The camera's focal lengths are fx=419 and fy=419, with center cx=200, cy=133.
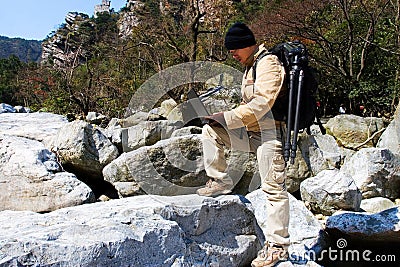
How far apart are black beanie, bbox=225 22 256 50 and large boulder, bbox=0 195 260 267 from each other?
115 cm

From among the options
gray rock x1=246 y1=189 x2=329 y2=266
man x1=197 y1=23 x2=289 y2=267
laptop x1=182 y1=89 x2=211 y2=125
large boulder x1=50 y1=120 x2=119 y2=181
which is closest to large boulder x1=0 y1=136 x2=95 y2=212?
large boulder x1=50 y1=120 x2=119 y2=181

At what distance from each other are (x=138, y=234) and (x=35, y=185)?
7.82ft

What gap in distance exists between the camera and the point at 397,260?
13.2 feet

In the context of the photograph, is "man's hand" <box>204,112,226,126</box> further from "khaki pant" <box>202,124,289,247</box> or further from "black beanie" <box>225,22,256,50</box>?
"black beanie" <box>225,22,256,50</box>

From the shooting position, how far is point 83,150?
524cm

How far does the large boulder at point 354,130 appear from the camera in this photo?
28.2ft

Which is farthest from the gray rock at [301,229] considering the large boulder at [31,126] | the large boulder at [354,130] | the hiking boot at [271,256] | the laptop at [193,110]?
the large boulder at [354,130]

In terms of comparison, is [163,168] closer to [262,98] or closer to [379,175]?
[262,98]

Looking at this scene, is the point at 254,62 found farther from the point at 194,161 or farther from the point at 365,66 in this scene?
the point at 365,66

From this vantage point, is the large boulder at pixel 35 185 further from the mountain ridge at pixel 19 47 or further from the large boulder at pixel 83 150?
the mountain ridge at pixel 19 47

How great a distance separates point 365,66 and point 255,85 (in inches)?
406

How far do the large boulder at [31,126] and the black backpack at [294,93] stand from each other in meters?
3.84

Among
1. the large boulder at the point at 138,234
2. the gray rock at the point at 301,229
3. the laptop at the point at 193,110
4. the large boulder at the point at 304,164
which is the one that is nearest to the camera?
the large boulder at the point at 138,234

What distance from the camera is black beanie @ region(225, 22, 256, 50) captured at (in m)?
2.91
